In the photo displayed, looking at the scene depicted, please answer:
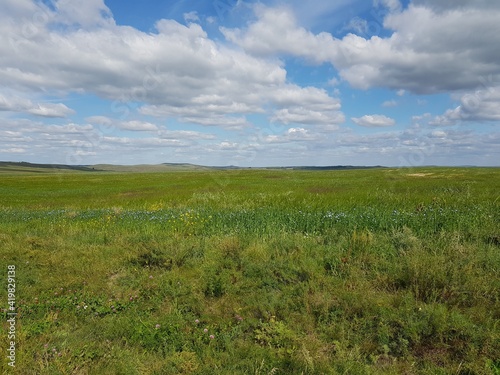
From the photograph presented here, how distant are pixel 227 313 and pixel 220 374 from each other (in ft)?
5.14

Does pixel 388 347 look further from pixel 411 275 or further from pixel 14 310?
pixel 14 310

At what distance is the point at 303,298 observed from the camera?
18.2ft

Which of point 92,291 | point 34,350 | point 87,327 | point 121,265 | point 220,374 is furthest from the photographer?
point 121,265

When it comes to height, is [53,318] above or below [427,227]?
below

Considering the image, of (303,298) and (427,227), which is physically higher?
(427,227)

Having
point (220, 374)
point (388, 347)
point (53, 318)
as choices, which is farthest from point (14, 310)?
point (388, 347)

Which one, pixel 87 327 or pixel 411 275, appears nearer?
pixel 87 327

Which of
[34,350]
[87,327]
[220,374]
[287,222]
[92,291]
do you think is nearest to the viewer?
[220,374]

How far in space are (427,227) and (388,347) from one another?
19.5ft

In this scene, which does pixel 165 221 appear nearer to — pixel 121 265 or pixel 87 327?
pixel 121 265

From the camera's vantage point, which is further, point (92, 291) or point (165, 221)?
point (165, 221)

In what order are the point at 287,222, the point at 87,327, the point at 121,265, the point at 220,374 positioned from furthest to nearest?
the point at 287,222, the point at 121,265, the point at 87,327, the point at 220,374

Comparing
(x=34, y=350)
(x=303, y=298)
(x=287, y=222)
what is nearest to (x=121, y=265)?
(x=34, y=350)

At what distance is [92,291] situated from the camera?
21.1 feet
